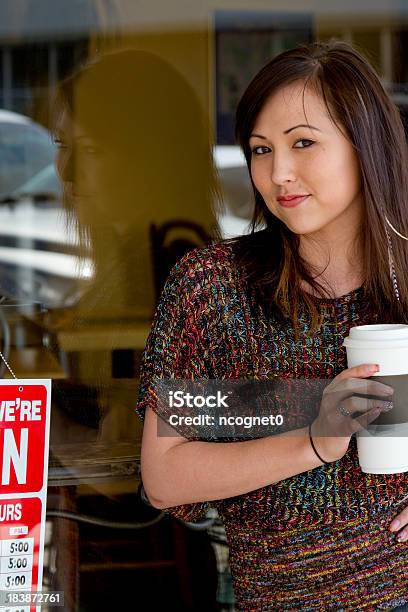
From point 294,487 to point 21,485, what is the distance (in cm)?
35

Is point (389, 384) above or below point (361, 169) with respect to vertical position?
below

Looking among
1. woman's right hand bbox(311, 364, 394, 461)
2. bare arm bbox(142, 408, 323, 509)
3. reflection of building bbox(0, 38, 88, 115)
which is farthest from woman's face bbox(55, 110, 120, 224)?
woman's right hand bbox(311, 364, 394, 461)

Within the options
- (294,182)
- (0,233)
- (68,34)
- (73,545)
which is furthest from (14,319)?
(0,233)

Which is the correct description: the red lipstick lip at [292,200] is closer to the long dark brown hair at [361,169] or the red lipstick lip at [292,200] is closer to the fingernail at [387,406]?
the long dark brown hair at [361,169]

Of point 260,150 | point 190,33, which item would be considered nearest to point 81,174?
point 190,33

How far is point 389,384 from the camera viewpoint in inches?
37.4

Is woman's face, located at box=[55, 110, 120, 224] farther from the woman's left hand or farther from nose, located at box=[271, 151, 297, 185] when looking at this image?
the woman's left hand

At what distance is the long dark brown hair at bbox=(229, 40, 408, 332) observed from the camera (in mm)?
1083

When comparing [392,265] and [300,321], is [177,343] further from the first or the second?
[392,265]

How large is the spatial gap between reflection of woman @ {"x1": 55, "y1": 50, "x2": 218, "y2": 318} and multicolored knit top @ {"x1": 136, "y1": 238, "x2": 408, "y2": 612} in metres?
0.82

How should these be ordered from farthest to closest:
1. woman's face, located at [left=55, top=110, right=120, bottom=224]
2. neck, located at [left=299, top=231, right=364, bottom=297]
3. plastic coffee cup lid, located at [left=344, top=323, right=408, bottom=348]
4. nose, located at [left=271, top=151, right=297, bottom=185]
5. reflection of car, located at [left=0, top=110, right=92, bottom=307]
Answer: reflection of car, located at [left=0, top=110, right=92, bottom=307] → woman's face, located at [left=55, top=110, right=120, bottom=224] → neck, located at [left=299, top=231, right=364, bottom=297] → nose, located at [left=271, top=151, right=297, bottom=185] → plastic coffee cup lid, located at [left=344, top=323, right=408, bottom=348]

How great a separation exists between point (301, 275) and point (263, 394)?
17 cm

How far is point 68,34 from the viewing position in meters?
2.63

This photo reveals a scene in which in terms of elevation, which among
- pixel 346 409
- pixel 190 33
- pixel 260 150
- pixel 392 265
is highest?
pixel 190 33
